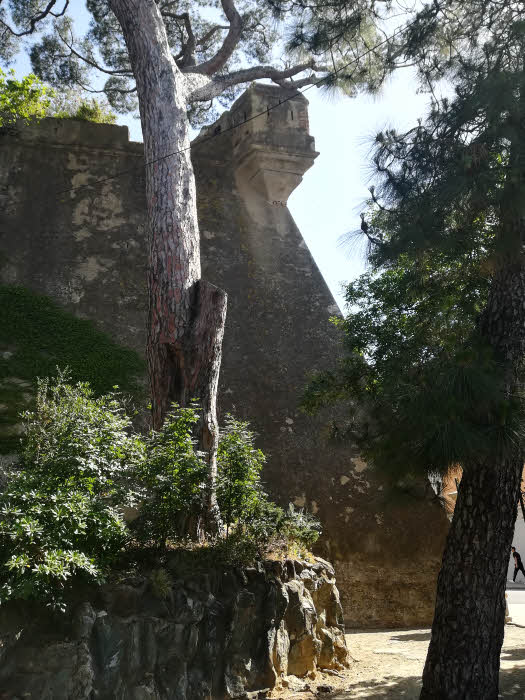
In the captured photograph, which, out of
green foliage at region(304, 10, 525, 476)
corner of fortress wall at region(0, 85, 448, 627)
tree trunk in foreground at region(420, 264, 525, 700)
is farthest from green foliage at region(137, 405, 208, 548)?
corner of fortress wall at region(0, 85, 448, 627)

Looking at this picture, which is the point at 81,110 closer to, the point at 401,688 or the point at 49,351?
the point at 49,351

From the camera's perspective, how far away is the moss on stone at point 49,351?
8.80 metres

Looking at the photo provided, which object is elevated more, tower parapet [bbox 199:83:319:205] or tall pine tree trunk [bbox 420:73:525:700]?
tower parapet [bbox 199:83:319:205]

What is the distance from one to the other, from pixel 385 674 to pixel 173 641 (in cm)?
216

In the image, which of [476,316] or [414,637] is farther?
[414,637]

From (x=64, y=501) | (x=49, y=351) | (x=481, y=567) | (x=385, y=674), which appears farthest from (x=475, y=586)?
(x=49, y=351)

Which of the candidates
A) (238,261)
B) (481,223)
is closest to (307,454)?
(238,261)

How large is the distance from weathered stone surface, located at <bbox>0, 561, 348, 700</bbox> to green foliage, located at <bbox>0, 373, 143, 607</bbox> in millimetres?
237

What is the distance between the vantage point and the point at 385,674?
Result: 19.5 ft

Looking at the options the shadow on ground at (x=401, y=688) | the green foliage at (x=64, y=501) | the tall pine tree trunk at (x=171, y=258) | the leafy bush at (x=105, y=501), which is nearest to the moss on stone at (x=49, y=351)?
the tall pine tree trunk at (x=171, y=258)

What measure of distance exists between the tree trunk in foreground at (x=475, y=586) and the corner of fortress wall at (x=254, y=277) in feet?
11.2

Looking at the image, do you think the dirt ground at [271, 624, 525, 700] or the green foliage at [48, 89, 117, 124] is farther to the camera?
the green foliage at [48, 89, 117, 124]

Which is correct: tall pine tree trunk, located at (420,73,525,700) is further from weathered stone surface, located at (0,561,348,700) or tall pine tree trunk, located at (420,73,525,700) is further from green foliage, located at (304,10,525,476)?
weathered stone surface, located at (0,561,348,700)

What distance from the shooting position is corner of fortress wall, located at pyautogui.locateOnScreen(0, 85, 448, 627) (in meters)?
8.70
